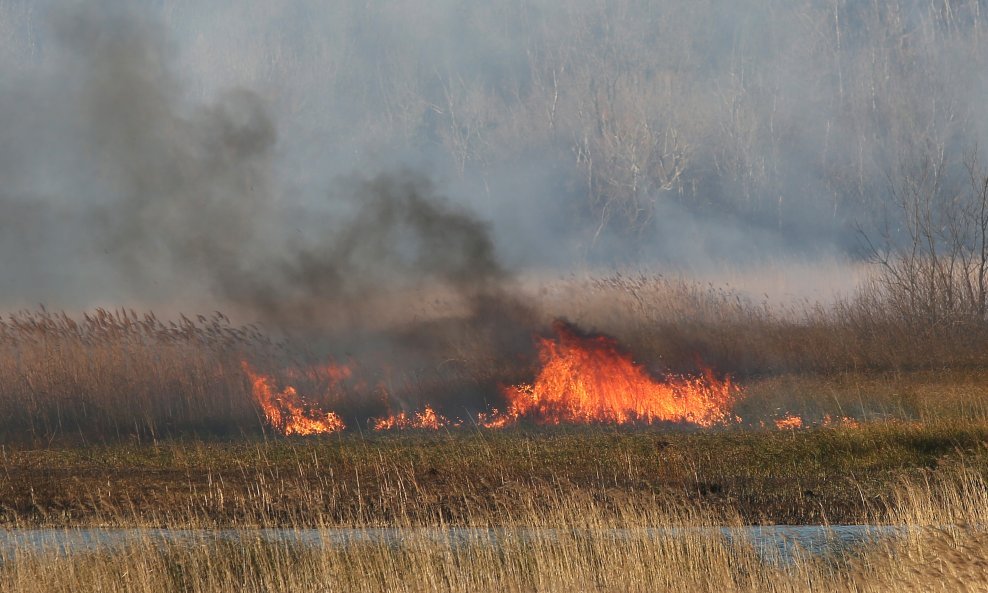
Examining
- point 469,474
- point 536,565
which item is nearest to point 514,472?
point 469,474

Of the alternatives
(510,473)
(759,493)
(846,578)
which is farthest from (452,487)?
(846,578)

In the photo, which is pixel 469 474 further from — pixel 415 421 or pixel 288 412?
pixel 288 412

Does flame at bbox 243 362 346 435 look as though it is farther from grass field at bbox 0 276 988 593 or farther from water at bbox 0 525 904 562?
water at bbox 0 525 904 562

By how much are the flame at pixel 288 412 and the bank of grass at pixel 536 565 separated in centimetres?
2313

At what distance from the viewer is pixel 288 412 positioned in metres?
43.3

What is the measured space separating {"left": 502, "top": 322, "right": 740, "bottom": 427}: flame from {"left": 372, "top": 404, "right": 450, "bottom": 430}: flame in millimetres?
2304

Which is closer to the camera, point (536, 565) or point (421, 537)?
point (421, 537)

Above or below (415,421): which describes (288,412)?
above

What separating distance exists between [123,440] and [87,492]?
11662mm

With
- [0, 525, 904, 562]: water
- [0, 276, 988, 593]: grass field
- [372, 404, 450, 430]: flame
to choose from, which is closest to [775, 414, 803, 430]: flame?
[0, 276, 988, 593]: grass field

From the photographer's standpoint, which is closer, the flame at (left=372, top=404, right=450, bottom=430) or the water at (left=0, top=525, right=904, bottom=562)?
the water at (left=0, top=525, right=904, bottom=562)

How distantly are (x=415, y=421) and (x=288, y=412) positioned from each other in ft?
17.7

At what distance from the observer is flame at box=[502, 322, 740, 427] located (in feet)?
146

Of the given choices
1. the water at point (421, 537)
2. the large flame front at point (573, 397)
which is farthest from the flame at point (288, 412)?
the water at point (421, 537)
